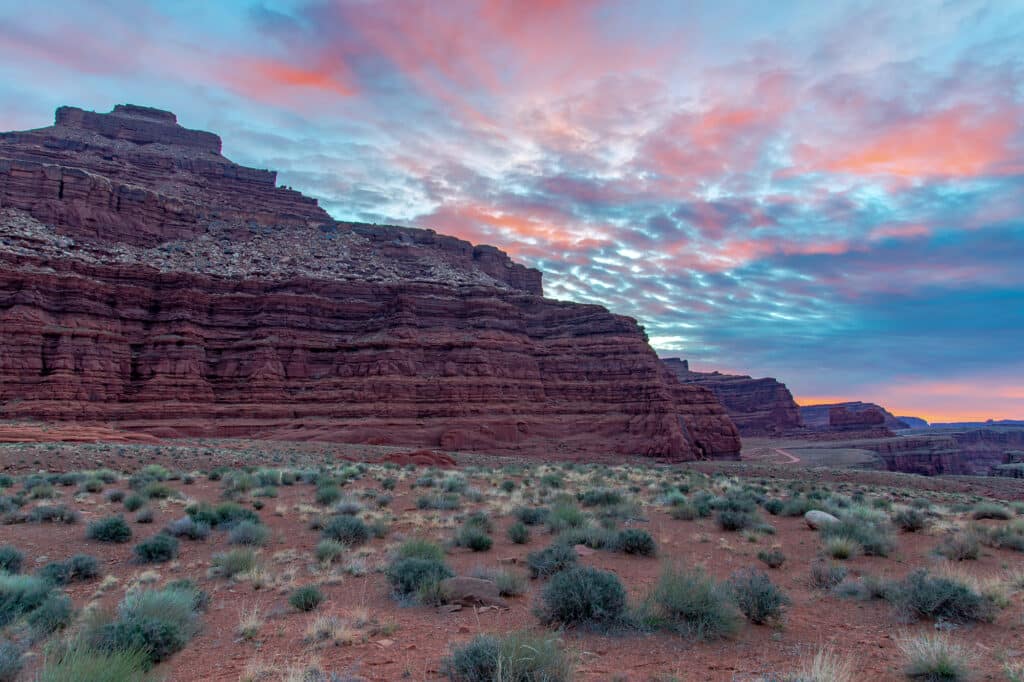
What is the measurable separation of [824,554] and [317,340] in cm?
4291

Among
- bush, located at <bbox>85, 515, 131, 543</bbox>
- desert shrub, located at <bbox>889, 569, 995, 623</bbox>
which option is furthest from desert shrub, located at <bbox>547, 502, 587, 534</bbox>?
bush, located at <bbox>85, 515, 131, 543</bbox>

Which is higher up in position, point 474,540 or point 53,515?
point 474,540

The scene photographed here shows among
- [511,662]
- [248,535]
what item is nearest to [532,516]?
[248,535]

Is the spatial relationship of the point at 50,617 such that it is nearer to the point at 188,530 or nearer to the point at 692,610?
the point at 188,530

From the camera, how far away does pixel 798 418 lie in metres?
115

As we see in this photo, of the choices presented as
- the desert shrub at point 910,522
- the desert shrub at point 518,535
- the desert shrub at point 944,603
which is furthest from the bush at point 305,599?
the desert shrub at point 910,522

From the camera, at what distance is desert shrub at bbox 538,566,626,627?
6.24 metres

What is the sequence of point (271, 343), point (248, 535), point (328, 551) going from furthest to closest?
point (271, 343) < point (248, 535) < point (328, 551)

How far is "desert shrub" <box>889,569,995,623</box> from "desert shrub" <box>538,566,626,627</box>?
333cm

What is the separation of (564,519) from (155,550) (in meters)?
7.53

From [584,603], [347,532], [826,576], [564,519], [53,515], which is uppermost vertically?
[584,603]

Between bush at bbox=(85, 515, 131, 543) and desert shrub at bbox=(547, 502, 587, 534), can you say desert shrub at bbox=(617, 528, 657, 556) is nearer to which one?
desert shrub at bbox=(547, 502, 587, 534)

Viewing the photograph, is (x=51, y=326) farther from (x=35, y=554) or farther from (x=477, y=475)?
(x=35, y=554)

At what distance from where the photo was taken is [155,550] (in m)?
9.44
